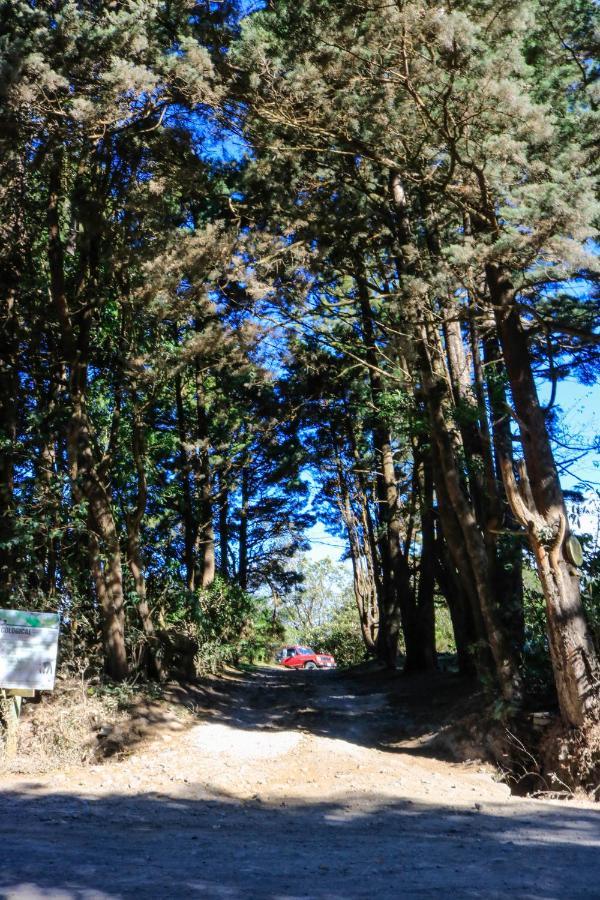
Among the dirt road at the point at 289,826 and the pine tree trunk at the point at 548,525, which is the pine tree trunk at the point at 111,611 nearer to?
the dirt road at the point at 289,826

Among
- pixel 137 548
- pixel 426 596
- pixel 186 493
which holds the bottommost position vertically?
pixel 426 596

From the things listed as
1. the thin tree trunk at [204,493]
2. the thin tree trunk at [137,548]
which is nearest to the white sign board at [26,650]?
the thin tree trunk at [137,548]

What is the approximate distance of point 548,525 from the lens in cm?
919

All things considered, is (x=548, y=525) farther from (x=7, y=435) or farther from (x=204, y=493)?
(x=204, y=493)

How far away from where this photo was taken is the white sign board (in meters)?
8.95

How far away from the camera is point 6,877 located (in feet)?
14.5

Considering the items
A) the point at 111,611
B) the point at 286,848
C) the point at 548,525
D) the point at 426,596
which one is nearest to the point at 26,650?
the point at 111,611

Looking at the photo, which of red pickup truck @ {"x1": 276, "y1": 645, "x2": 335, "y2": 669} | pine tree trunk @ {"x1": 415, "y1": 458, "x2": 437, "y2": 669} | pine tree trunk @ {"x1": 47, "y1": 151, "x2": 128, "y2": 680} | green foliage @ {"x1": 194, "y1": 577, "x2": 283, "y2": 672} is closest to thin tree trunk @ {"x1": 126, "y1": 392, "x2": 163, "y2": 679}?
pine tree trunk @ {"x1": 47, "y1": 151, "x2": 128, "y2": 680}

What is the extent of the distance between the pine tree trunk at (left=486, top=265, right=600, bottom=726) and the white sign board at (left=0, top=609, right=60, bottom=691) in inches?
240

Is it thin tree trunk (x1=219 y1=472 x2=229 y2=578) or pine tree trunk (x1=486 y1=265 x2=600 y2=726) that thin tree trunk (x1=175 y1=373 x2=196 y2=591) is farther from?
pine tree trunk (x1=486 y1=265 x2=600 y2=726)

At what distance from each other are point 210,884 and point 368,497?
19.8m

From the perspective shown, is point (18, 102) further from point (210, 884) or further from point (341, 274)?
point (210, 884)

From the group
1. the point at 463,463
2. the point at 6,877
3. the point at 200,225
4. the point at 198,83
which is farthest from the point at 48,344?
the point at 6,877

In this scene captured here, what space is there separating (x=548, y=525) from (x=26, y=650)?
671 cm
